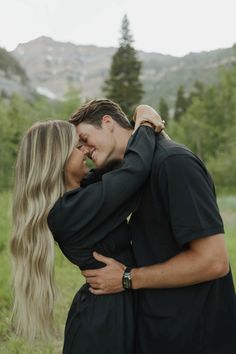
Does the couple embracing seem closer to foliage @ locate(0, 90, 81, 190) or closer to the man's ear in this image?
the man's ear

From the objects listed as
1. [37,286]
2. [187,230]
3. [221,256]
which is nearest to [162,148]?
[187,230]

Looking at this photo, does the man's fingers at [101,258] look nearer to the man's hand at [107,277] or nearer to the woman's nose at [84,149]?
the man's hand at [107,277]

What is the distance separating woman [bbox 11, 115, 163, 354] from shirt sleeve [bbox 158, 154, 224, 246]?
139 millimetres

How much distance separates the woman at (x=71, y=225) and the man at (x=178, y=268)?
8cm

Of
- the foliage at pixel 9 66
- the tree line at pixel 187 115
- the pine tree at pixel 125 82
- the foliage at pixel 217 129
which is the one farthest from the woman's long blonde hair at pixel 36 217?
the foliage at pixel 9 66

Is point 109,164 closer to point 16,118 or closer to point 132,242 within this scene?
point 132,242

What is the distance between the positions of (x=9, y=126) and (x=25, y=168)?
43890 millimetres

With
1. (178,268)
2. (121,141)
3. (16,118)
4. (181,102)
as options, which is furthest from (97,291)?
(181,102)

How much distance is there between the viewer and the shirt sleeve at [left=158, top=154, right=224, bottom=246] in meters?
2.33

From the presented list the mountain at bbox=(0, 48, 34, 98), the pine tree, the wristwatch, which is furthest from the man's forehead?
the mountain at bbox=(0, 48, 34, 98)

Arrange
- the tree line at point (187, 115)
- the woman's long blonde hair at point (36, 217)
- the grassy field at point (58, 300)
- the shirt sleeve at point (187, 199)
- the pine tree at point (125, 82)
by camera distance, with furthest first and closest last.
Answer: the pine tree at point (125, 82) → the tree line at point (187, 115) → the grassy field at point (58, 300) → the woman's long blonde hair at point (36, 217) → the shirt sleeve at point (187, 199)

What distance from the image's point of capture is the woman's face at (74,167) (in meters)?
2.73

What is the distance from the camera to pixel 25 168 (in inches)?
106

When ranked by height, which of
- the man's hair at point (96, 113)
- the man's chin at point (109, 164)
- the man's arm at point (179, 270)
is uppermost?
the man's hair at point (96, 113)
